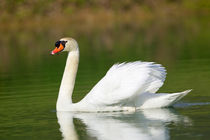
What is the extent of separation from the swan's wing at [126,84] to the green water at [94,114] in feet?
0.82

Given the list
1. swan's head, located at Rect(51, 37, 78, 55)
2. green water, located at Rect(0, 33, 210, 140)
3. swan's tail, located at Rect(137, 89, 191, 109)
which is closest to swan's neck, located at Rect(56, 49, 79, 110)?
swan's head, located at Rect(51, 37, 78, 55)

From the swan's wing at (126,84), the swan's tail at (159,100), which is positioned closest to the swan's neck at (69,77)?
the swan's wing at (126,84)

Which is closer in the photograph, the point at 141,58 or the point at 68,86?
the point at 68,86

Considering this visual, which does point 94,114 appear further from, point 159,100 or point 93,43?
point 93,43

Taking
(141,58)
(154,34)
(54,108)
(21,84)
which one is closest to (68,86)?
(54,108)

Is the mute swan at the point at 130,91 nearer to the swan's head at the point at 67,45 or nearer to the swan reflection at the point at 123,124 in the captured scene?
the swan reflection at the point at 123,124

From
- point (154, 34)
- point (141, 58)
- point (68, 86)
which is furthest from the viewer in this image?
point (154, 34)

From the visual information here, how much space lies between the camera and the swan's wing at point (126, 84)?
33.8 feet

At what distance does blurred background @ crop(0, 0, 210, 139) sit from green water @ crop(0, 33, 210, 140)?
0.02 meters

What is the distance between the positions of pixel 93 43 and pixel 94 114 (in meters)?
16.3

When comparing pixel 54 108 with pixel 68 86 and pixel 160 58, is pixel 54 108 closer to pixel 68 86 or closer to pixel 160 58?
pixel 68 86

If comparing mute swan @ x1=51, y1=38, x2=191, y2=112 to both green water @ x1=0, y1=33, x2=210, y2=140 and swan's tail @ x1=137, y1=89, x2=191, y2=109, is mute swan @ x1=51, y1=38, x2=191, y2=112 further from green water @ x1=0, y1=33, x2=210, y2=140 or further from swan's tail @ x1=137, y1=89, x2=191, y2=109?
green water @ x1=0, y1=33, x2=210, y2=140

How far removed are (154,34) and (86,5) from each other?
41.9 ft

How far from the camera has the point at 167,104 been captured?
10.6 meters
